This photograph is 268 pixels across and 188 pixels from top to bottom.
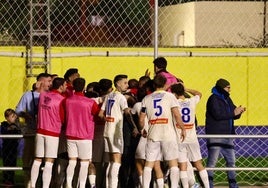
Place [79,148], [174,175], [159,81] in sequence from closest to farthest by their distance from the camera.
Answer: [159,81] → [174,175] → [79,148]

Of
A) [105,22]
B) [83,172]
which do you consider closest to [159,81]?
[83,172]

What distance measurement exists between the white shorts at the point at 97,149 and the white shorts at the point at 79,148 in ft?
2.17

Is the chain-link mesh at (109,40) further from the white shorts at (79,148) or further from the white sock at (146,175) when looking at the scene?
the white shorts at (79,148)

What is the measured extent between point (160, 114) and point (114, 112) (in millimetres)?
952

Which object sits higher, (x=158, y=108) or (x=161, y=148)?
(x=158, y=108)

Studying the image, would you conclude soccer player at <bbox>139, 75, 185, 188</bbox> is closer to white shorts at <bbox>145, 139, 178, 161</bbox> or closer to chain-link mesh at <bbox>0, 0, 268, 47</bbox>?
white shorts at <bbox>145, 139, 178, 161</bbox>

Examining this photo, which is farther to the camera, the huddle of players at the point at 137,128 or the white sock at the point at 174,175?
the white sock at the point at 174,175

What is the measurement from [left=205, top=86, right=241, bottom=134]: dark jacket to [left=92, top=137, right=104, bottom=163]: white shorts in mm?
1940

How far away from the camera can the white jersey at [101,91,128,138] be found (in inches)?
704

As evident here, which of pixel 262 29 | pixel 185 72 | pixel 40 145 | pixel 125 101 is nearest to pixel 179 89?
pixel 125 101

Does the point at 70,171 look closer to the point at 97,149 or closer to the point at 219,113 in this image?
the point at 97,149

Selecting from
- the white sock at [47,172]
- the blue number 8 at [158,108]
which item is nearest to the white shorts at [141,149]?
the blue number 8 at [158,108]

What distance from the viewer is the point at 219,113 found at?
1916 centimetres

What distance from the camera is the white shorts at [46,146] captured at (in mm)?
17844
